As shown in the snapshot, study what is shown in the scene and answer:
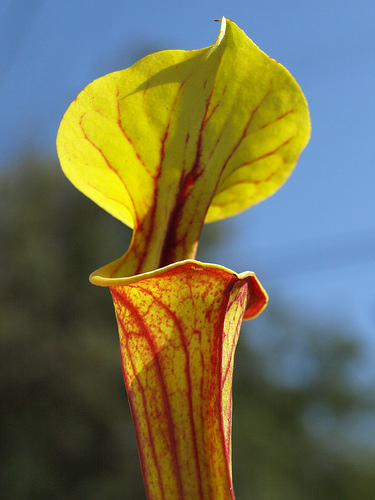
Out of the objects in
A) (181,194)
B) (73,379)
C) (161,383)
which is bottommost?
(73,379)

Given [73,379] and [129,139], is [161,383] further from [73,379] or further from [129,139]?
[73,379]

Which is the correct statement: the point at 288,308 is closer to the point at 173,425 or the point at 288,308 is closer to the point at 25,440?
the point at 25,440

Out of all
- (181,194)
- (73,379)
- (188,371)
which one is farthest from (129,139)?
(73,379)

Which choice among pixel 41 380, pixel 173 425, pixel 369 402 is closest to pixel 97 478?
pixel 41 380

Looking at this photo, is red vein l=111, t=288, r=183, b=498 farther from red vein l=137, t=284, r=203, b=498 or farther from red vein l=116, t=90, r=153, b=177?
red vein l=116, t=90, r=153, b=177

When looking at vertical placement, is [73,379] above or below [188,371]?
below

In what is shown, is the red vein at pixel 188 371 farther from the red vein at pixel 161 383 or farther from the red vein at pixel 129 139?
the red vein at pixel 129 139
